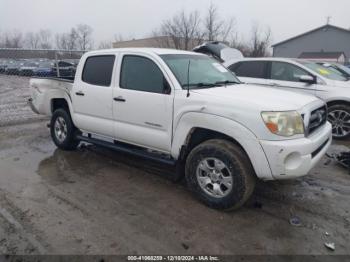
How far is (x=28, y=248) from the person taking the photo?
10.1 ft

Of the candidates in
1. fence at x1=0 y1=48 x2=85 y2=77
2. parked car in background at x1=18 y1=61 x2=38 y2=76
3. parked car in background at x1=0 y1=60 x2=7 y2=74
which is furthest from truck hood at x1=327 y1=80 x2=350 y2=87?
parked car in background at x1=0 y1=60 x2=7 y2=74

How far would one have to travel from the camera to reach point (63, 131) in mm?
6090

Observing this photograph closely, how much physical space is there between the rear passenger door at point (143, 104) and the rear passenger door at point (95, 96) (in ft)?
0.68

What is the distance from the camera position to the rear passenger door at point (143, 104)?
164 inches

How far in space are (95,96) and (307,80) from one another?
4.66 meters

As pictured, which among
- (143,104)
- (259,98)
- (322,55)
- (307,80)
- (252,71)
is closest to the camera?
(259,98)

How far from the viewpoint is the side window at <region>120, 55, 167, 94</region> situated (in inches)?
168

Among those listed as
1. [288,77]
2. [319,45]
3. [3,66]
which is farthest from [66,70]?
[319,45]

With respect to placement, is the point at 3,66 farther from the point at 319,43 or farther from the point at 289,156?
the point at 319,43

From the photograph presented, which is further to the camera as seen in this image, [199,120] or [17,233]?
[199,120]

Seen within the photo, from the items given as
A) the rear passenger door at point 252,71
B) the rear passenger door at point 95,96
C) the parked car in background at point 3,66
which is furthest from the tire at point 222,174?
the parked car in background at point 3,66

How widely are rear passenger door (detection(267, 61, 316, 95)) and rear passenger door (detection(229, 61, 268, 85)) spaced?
0.56ft

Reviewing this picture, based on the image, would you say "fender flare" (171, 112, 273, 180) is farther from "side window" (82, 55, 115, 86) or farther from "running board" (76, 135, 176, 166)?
"side window" (82, 55, 115, 86)

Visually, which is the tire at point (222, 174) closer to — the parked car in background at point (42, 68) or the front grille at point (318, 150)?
the front grille at point (318, 150)
